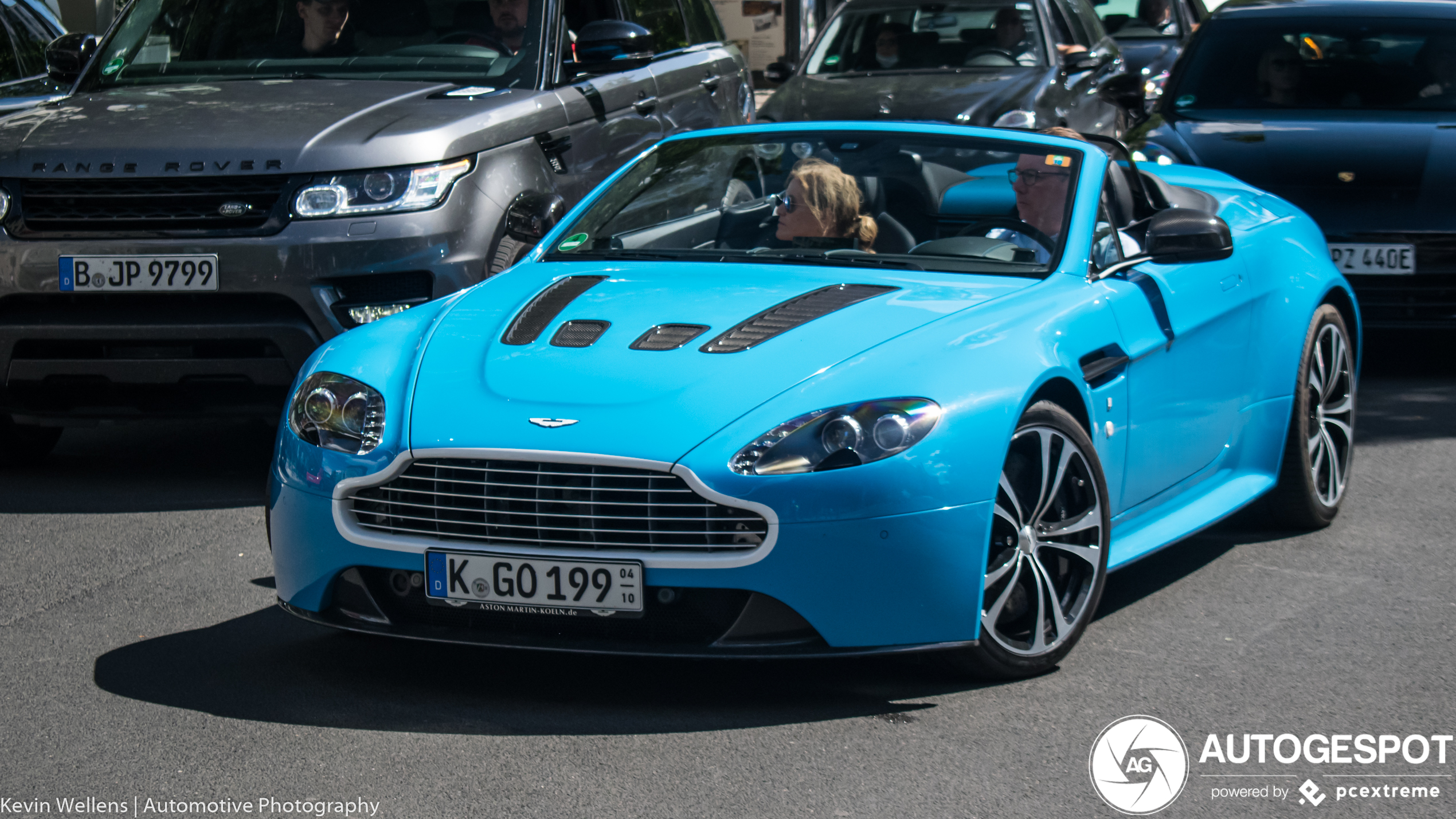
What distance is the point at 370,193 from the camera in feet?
21.1

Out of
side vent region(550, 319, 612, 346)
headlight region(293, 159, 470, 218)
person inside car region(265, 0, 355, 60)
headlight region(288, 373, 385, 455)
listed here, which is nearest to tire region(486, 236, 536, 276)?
headlight region(293, 159, 470, 218)

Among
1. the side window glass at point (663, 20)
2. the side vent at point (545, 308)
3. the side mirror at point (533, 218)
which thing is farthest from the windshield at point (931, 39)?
the side vent at point (545, 308)

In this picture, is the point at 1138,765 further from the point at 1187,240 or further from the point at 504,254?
the point at 504,254

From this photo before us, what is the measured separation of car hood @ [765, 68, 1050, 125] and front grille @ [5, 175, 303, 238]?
4.78 meters

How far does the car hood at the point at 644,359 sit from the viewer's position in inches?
155

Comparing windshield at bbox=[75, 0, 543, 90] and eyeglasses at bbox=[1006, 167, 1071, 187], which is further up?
eyeglasses at bbox=[1006, 167, 1071, 187]

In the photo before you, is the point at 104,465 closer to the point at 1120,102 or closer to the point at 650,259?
the point at 650,259

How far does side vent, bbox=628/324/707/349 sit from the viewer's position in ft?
14.1

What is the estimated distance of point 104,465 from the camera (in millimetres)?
7234

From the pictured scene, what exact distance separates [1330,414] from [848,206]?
195 centimetres

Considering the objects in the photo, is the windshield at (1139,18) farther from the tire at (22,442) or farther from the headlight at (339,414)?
the headlight at (339,414)

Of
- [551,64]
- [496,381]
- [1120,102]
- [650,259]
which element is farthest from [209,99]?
[1120,102]

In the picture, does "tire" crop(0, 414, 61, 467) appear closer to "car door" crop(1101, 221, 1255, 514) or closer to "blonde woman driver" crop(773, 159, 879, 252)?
"blonde woman driver" crop(773, 159, 879, 252)

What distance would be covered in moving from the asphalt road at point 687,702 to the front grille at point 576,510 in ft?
1.39
